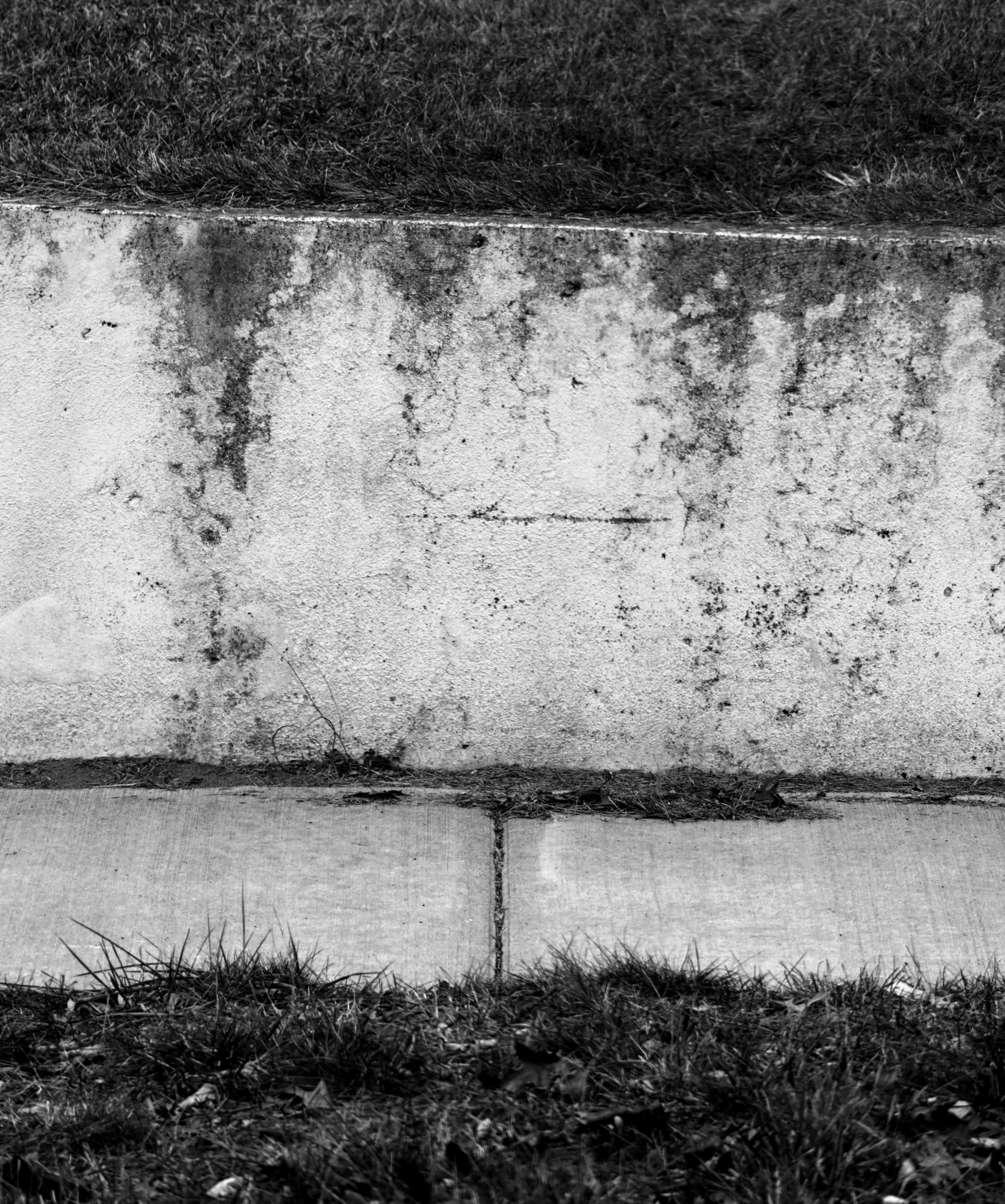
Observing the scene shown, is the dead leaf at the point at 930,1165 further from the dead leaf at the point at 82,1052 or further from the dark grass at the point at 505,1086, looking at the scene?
the dead leaf at the point at 82,1052

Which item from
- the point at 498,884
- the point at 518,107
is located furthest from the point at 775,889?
the point at 518,107

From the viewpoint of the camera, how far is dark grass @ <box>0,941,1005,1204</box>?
7.11 feet

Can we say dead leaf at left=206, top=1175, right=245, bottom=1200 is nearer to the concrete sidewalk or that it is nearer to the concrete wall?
the concrete sidewalk

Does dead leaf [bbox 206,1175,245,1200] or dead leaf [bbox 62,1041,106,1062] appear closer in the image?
dead leaf [bbox 206,1175,245,1200]

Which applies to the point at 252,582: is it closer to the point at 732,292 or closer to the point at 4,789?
the point at 4,789

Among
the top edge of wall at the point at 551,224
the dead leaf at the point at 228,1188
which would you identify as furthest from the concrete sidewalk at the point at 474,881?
the top edge of wall at the point at 551,224

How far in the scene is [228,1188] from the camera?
2180 mm

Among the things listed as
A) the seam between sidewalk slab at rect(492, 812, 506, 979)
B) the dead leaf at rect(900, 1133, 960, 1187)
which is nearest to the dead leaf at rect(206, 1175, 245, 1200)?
the seam between sidewalk slab at rect(492, 812, 506, 979)

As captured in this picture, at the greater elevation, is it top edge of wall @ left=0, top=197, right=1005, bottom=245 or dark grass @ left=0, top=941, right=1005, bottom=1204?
top edge of wall @ left=0, top=197, right=1005, bottom=245

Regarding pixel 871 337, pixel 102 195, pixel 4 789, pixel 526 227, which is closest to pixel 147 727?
pixel 4 789

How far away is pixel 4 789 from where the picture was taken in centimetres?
356

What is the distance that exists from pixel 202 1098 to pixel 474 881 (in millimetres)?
955

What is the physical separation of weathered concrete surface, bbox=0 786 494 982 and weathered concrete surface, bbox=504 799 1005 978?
0.55 feet

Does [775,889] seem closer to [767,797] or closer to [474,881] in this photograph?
[767,797]
